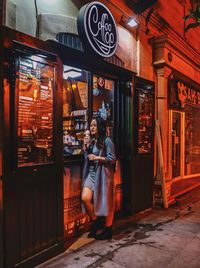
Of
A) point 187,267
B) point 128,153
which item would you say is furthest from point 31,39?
point 187,267

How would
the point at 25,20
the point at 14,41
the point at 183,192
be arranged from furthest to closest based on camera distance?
the point at 183,192, the point at 25,20, the point at 14,41

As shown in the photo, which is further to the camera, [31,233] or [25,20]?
[25,20]

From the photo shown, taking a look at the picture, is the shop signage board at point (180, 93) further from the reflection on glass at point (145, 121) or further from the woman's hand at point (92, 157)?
the woman's hand at point (92, 157)

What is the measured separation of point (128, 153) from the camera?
5969 mm

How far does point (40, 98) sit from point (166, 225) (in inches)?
139

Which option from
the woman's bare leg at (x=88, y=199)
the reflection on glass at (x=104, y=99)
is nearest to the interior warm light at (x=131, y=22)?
the reflection on glass at (x=104, y=99)

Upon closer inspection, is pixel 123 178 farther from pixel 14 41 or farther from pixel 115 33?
pixel 14 41

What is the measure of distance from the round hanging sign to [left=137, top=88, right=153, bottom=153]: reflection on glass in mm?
1329

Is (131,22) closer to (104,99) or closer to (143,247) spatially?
(104,99)

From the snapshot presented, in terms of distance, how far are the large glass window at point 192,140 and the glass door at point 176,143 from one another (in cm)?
75

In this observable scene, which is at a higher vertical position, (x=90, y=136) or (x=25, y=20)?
(x=25, y=20)

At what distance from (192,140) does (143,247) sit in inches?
293

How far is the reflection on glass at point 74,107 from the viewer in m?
5.18

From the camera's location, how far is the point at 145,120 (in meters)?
6.46
